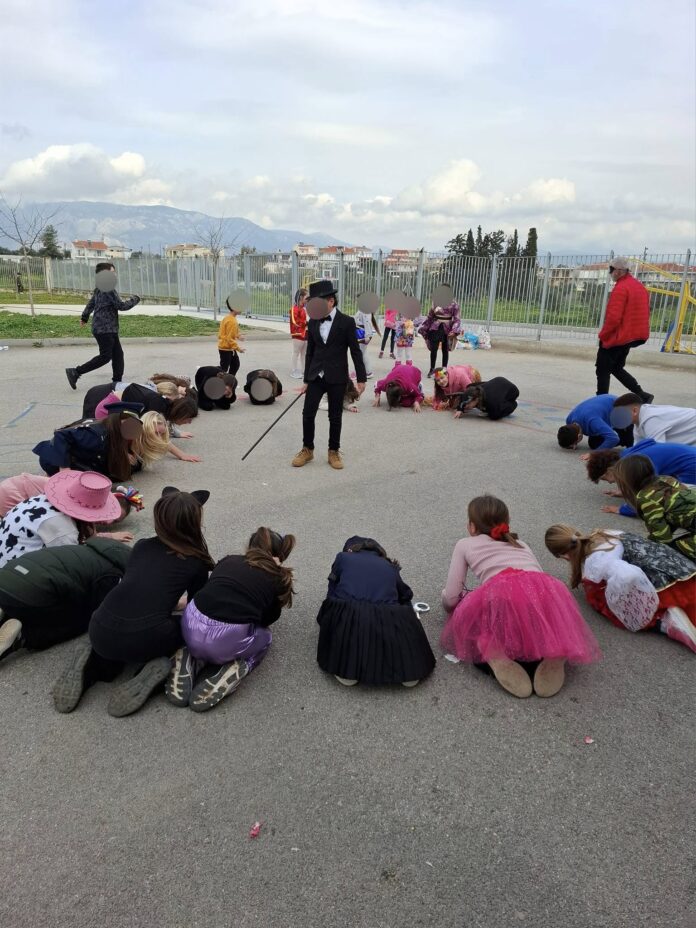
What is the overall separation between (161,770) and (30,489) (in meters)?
2.42

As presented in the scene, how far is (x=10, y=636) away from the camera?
125 inches

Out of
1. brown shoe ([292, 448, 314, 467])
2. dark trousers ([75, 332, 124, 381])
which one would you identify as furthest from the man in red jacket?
dark trousers ([75, 332, 124, 381])

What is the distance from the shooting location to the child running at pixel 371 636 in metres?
3.00

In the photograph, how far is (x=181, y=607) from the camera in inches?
124

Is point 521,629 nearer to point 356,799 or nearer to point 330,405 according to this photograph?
point 356,799

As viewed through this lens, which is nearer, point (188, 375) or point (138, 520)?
point (138, 520)

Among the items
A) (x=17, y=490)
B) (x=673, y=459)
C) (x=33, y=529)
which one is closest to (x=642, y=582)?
(x=673, y=459)

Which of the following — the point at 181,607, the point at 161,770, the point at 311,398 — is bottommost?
the point at 161,770

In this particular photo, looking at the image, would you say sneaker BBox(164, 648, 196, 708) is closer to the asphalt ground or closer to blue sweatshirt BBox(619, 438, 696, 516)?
the asphalt ground

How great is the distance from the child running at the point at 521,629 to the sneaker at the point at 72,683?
1.80 metres

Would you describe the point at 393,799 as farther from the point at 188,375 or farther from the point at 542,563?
the point at 188,375

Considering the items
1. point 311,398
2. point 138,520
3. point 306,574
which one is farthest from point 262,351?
point 306,574

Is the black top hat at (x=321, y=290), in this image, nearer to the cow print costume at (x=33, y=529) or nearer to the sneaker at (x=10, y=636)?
the cow print costume at (x=33, y=529)

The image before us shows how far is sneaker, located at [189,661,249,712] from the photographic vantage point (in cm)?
287
